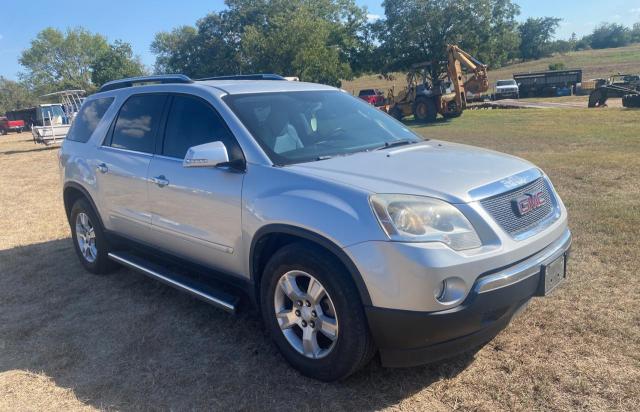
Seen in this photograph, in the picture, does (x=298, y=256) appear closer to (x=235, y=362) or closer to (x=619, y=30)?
(x=235, y=362)

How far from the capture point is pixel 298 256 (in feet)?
10.2

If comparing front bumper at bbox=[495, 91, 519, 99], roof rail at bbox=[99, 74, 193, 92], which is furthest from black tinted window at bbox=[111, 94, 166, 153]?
front bumper at bbox=[495, 91, 519, 99]

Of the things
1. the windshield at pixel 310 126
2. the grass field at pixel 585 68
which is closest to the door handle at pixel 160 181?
the windshield at pixel 310 126

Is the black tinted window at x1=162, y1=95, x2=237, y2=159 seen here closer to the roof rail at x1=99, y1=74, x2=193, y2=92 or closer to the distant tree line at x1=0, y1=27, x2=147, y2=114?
the roof rail at x1=99, y1=74, x2=193, y2=92

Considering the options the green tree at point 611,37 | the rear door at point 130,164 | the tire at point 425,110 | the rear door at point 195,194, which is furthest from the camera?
the green tree at point 611,37

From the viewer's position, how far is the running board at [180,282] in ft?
12.0

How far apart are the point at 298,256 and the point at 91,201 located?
3.01 meters

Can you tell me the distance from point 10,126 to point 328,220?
53.8m

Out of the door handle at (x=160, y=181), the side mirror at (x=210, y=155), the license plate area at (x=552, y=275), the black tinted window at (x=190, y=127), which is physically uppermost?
the black tinted window at (x=190, y=127)

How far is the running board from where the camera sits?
3.66 meters

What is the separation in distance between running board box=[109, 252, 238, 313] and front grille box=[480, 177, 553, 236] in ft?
5.87

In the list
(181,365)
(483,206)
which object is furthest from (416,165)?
(181,365)

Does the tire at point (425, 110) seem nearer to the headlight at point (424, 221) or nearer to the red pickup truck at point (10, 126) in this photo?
the headlight at point (424, 221)

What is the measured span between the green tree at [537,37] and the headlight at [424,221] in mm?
91047
